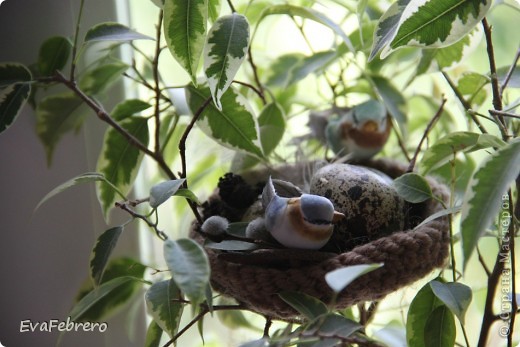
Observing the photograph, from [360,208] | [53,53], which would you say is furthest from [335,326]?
[53,53]

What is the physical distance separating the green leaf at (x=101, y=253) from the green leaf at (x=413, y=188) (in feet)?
0.92

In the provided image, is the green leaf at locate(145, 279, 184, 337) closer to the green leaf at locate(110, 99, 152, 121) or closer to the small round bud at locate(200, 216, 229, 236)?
the small round bud at locate(200, 216, 229, 236)

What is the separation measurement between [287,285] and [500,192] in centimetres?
20

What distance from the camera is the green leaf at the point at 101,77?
0.68 m

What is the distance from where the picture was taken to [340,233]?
565 mm

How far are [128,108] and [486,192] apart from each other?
0.43 metres

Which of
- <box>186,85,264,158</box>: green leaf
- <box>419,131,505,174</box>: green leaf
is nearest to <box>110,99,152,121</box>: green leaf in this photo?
<box>186,85,264,158</box>: green leaf

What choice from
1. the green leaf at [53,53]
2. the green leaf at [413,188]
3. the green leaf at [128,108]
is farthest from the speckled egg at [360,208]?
the green leaf at [53,53]

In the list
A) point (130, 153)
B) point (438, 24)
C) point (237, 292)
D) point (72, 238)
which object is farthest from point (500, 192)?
point (72, 238)

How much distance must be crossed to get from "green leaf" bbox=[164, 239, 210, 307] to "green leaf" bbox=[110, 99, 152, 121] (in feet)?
0.89

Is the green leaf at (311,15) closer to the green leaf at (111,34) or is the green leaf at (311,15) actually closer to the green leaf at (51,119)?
the green leaf at (111,34)

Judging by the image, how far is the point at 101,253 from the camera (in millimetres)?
512

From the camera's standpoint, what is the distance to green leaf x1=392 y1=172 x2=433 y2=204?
53 centimetres

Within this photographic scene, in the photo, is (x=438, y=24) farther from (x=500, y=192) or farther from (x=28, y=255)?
(x=28, y=255)
